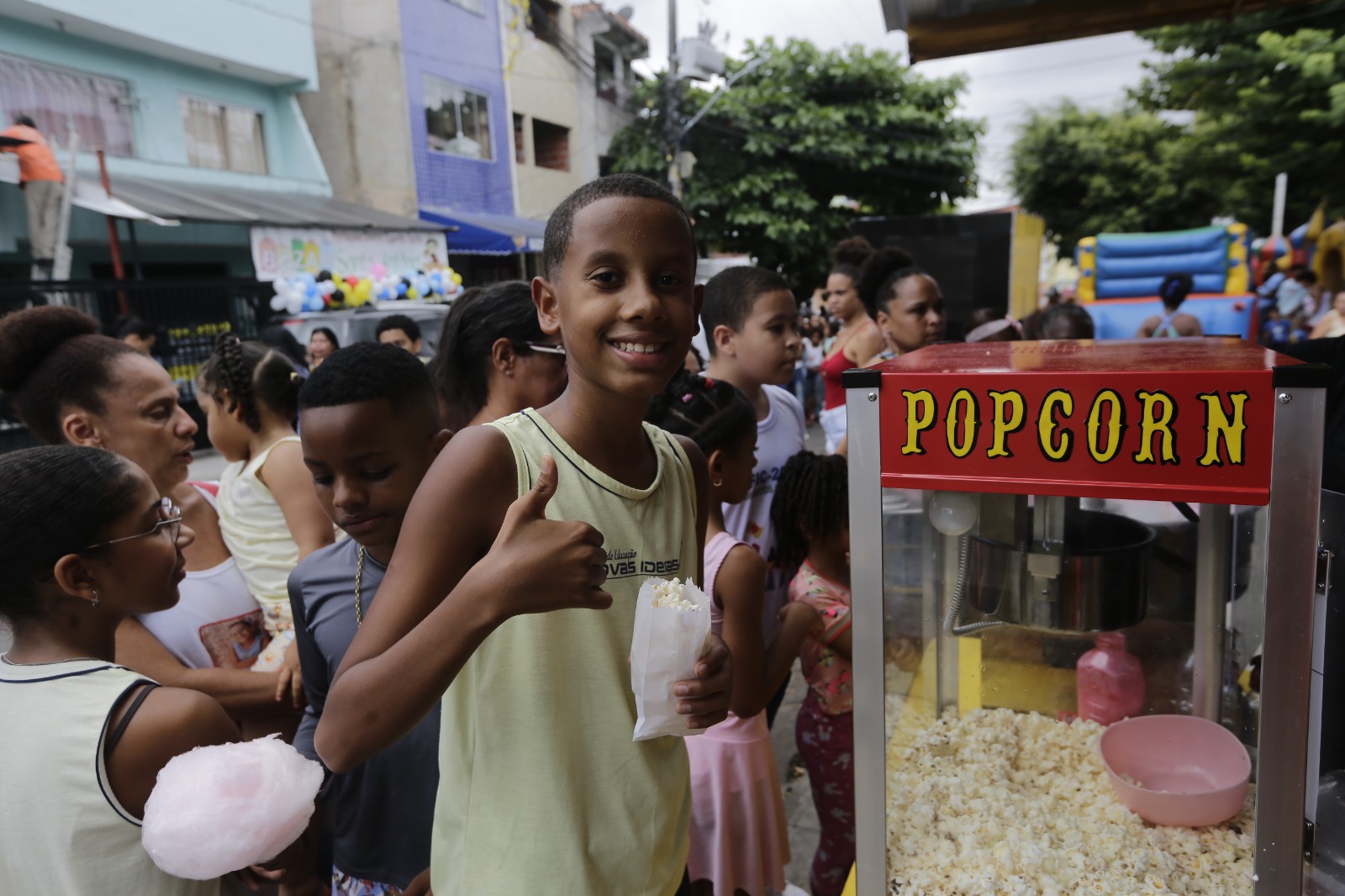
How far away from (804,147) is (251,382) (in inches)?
712

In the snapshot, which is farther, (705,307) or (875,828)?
(705,307)

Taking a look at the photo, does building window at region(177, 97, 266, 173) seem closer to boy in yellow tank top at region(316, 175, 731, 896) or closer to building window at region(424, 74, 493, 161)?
building window at region(424, 74, 493, 161)

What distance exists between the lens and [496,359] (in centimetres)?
212

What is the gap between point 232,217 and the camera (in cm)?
996

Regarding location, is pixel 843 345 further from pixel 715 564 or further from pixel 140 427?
pixel 140 427

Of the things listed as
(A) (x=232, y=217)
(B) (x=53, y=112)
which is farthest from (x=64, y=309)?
(B) (x=53, y=112)

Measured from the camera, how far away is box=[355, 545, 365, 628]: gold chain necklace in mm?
1630

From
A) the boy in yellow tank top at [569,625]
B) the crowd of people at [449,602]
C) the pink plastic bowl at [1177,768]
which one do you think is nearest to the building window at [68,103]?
the crowd of people at [449,602]

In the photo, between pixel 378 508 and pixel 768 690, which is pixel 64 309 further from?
pixel 768 690

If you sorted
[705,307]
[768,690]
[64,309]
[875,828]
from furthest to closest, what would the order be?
1. [705,307]
2. [64,309]
3. [768,690]
4. [875,828]

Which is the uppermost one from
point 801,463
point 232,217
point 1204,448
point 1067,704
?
point 232,217

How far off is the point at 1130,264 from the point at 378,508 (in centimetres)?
1429

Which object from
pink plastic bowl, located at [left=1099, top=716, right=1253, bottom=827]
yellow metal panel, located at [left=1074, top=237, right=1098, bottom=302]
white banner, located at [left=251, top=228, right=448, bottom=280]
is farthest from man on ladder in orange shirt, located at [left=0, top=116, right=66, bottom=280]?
yellow metal panel, located at [left=1074, top=237, right=1098, bottom=302]

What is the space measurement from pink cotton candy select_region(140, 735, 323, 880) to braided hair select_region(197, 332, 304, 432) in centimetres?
147
